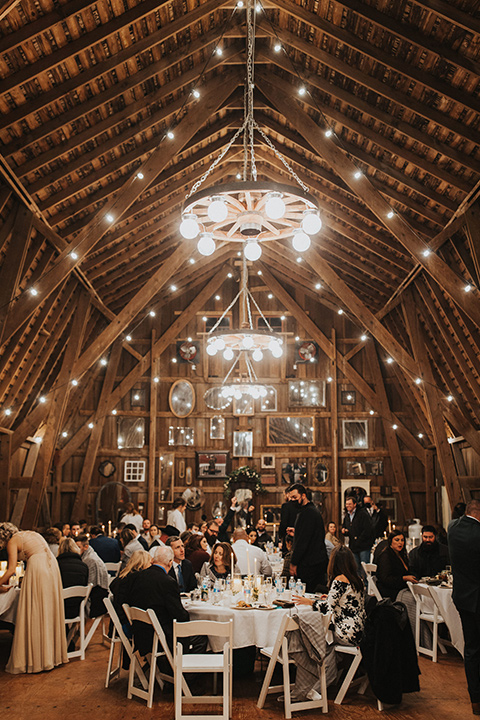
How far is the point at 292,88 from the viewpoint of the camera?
962cm

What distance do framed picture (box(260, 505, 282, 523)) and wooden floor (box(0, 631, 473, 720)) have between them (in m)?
9.30

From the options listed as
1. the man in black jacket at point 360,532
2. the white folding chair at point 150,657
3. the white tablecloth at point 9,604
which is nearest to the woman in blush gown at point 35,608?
the white tablecloth at point 9,604

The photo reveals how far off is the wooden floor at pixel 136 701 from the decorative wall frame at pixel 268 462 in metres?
9.82

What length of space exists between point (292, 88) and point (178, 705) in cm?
812

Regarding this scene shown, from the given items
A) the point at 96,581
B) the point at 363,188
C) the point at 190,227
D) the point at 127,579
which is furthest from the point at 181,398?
the point at 190,227

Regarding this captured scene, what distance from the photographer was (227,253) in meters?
16.7

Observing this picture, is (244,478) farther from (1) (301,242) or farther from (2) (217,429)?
(1) (301,242)

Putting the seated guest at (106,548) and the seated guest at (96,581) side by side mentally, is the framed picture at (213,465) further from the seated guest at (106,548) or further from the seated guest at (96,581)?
the seated guest at (96,581)

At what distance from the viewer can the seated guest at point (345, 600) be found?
17.6ft

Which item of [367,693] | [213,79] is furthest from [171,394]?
[367,693]

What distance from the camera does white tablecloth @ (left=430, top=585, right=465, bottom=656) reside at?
649 cm

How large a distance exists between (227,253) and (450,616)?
11.6 metres

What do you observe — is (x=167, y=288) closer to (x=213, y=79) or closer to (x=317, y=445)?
(x=317, y=445)

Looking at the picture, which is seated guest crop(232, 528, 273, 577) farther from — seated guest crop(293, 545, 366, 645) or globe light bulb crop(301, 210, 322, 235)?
globe light bulb crop(301, 210, 322, 235)
